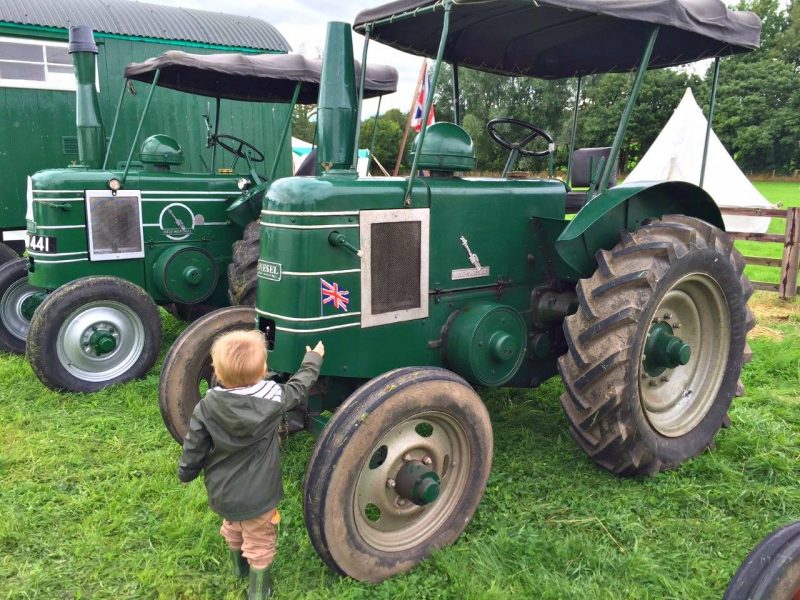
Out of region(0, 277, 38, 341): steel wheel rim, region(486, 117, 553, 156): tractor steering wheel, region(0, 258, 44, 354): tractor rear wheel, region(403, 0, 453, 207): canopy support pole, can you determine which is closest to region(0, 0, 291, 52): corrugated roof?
region(0, 258, 44, 354): tractor rear wheel

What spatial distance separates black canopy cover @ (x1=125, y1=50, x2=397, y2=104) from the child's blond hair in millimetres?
3106

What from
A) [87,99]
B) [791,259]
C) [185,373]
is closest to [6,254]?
[87,99]

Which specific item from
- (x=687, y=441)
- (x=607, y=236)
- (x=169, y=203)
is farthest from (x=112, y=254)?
(x=687, y=441)

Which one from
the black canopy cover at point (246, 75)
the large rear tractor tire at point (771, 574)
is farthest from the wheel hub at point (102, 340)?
the large rear tractor tire at point (771, 574)

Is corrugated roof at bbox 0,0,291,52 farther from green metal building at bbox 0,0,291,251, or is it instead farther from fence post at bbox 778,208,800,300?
fence post at bbox 778,208,800,300

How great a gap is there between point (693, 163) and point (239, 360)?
42.5 ft

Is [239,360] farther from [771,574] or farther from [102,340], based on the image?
[102,340]

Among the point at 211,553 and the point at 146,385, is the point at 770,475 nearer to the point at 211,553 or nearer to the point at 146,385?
the point at 211,553

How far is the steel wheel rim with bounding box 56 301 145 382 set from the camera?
4.71 m

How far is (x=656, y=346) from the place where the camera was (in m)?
3.25

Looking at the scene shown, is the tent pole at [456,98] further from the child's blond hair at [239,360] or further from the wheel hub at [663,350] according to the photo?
the child's blond hair at [239,360]

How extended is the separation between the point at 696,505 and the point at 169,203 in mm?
4675

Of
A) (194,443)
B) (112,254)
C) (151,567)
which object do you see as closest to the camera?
(194,443)

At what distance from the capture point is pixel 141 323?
195 inches
